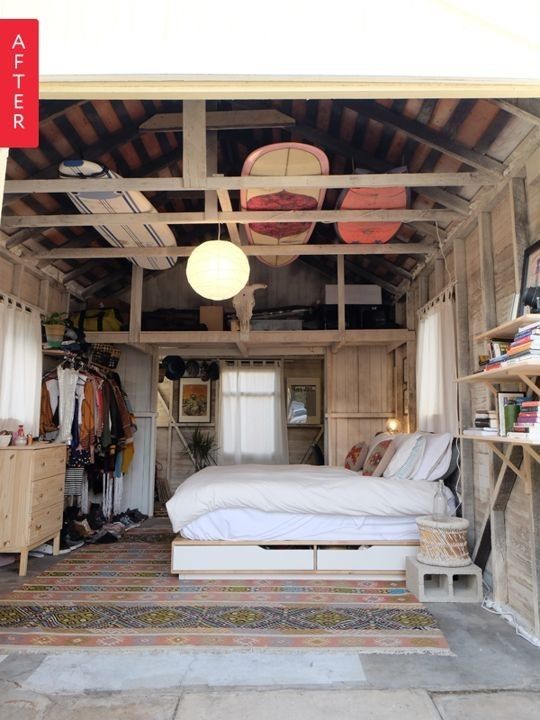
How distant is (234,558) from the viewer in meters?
3.76

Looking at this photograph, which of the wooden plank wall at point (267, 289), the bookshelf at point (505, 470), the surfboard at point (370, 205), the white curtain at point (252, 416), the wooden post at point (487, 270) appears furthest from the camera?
the white curtain at point (252, 416)

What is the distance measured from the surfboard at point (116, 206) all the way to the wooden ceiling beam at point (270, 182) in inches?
2.9

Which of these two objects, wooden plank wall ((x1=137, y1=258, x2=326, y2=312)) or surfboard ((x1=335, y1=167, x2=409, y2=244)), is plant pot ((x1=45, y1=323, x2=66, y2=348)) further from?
surfboard ((x1=335, y1=167, x2=409, y2=244))

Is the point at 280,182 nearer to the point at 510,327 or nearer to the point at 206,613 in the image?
the point at 510,327

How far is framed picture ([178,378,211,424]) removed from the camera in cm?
796

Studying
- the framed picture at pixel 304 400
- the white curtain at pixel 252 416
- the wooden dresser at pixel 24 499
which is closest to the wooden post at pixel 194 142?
the wooden dresser at pixel 24 499

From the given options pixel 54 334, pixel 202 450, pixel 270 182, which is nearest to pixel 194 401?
pixel 202 450

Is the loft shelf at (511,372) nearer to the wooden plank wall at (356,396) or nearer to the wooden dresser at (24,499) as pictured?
the wooden dresser at (24,499)

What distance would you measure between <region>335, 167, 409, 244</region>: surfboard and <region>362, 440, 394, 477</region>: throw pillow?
1871mm

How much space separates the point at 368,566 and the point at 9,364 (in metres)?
3.39

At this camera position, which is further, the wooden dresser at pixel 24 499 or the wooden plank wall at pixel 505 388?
the wooden dresser at pixel 24 499

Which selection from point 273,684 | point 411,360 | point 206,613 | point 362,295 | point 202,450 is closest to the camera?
point 273,684

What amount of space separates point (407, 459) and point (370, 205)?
2014mm

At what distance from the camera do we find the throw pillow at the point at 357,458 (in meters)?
5.32
